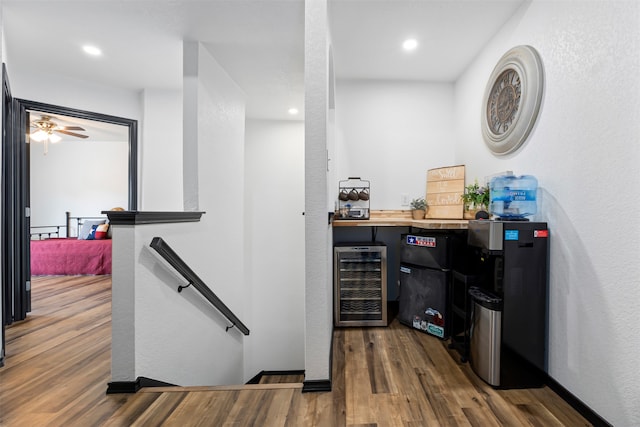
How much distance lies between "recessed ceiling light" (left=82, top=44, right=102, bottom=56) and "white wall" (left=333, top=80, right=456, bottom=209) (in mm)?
2420

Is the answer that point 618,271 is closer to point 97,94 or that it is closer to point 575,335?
point 575,335

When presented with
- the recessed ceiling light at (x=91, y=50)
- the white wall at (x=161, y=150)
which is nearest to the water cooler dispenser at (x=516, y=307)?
the white wall at (x=161, y=150)

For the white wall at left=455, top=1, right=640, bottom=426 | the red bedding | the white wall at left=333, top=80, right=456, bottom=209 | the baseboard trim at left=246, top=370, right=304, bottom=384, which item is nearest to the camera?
the white wall at left=455, top=1, right=640, bottom=426

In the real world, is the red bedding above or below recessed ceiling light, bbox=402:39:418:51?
below

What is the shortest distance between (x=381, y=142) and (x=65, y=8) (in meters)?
2.99

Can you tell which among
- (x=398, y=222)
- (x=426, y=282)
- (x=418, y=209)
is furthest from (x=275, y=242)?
(x=426, y=282)

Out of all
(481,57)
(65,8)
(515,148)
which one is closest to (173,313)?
(65,8)

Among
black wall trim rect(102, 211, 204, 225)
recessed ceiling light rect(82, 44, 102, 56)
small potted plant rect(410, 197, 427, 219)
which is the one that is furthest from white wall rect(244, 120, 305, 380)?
black wall trim rect(102, 211, 204, 225)

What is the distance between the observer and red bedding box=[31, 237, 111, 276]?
4.81 metres

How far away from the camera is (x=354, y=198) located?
3.19 metres

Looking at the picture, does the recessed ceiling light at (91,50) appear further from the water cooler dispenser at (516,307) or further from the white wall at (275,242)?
the water cooler dispenser at (516,307)

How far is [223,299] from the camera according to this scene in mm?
2992

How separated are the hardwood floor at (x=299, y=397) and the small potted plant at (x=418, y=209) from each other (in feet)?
4.41

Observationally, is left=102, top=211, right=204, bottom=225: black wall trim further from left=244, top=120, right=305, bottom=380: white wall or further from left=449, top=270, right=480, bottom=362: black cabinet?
left=244, top=120, right=305, bottom=380: white wall
